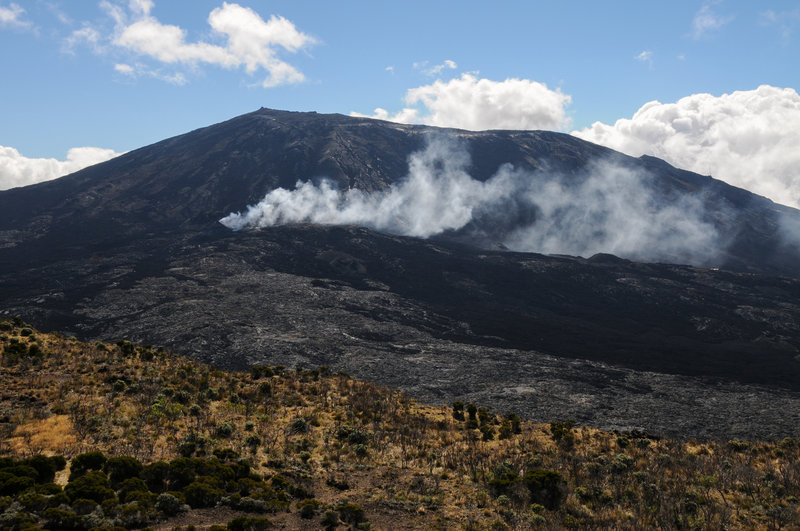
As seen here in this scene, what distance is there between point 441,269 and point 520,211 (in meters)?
67.7

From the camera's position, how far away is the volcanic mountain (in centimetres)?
4384

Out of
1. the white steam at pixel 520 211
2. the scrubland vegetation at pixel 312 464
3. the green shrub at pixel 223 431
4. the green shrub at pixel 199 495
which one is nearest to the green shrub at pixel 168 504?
the scrubland vegetation at pixel 312 464

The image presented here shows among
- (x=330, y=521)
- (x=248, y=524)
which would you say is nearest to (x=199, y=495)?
(x=248, y=524)

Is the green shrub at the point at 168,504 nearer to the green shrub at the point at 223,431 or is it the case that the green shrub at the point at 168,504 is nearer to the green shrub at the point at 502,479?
the green shrub at the point at 223,431

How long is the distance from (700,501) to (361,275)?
7059cm

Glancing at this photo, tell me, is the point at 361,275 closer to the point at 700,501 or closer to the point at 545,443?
the point at 545,443

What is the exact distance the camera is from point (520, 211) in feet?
479

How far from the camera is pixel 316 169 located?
14412 centimetres

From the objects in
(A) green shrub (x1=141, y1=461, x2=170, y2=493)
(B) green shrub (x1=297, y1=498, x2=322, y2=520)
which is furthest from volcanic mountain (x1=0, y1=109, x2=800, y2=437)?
(A) green shrub (x1=141, y1=461, x2=170, y2=493)

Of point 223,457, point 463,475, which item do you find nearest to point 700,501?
point 463,475

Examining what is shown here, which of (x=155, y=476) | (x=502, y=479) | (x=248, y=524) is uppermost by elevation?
(x=248, y=524)

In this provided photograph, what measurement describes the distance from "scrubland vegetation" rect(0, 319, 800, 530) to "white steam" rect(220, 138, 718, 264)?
314 ft

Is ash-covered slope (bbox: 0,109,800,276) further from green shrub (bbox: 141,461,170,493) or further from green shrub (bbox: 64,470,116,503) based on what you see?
green shrub (bbox: 64,470,116,503)

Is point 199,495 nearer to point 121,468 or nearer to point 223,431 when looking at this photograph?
point 121,468
